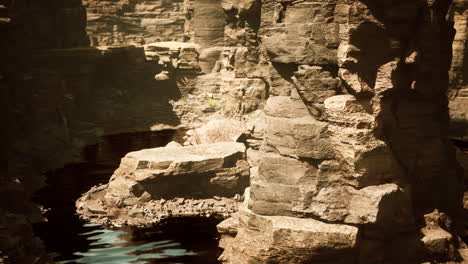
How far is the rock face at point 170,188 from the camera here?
41.0ft

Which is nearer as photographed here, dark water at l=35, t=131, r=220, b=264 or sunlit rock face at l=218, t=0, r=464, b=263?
sunlit rock face at l=218, t=0, r=464, b=263

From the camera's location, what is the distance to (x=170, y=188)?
Result: 43.7 ft

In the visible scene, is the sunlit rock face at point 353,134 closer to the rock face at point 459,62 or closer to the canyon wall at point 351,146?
the canyon wall at point 351,146

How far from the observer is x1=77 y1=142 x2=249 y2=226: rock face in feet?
41.0

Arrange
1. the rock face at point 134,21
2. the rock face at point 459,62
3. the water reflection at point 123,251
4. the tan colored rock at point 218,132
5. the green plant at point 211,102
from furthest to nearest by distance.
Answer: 1. the rock face at point 134,21
2. the green plant at point 211,102
3. the rock face at point 459,62
4. the tan colored rock at point 218,132
5. the water reflection at point 123,251

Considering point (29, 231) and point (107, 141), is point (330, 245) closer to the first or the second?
point (29, 231)

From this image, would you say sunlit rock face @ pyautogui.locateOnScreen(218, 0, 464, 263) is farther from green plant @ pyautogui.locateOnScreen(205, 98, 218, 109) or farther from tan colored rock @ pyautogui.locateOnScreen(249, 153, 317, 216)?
green plant @ pyautogui.locateOnScreen(205, 98, 218, 109)

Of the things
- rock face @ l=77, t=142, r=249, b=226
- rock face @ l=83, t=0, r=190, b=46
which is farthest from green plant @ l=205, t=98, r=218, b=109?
rock face @ l=83, t=0, r=190, b=46

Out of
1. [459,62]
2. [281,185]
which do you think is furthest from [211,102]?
[281,185]

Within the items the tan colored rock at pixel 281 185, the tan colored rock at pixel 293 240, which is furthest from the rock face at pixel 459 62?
the tan colored rock at pixel 293 240

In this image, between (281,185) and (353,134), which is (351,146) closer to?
(353,134)

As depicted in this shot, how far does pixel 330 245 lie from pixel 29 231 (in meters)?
5.39

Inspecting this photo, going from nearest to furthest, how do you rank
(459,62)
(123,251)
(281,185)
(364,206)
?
(364,206), (281,185), (123,251), (459,62)

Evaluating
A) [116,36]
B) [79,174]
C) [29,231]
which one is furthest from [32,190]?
[116,36]
